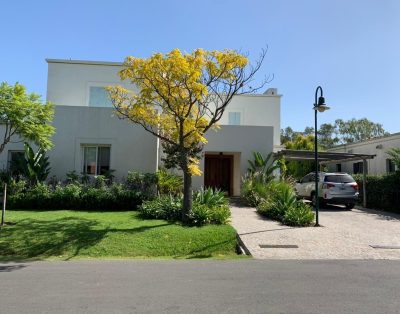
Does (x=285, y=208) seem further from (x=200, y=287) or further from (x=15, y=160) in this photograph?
(x=15, y=160)

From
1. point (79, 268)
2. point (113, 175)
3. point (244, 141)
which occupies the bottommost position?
point (79, 268)

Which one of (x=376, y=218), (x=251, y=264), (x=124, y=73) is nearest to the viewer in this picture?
(x=251, y=264)

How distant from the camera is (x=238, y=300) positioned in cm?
591

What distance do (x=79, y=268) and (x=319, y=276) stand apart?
473 centimetres

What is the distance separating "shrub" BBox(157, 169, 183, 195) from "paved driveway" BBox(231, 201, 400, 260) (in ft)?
9.21

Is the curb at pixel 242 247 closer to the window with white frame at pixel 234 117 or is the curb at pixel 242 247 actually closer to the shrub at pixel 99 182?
the shrub at pixel 99 182

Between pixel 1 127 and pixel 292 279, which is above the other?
pixel 1 127

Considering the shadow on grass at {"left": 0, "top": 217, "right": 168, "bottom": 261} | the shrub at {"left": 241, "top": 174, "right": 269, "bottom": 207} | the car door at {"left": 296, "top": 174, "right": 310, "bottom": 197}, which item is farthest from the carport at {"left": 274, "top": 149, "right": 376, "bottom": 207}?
the shadow on grass at {"left": 0, "top": 217, "right": 168, "bottom": 261}

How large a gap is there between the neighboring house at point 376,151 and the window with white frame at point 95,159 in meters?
15.8

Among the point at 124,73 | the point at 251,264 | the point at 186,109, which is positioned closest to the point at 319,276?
the point at 251,264

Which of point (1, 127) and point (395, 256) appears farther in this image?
point (1, 127)

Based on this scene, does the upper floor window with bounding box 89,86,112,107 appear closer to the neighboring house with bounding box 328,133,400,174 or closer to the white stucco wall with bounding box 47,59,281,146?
the white stucco wall with bounding box 47,59,281,146

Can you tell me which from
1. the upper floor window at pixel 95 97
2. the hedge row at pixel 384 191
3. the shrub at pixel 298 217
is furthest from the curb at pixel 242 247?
the upper floor window at pixel 95 97

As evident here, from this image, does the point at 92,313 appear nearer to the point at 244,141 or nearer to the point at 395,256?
the point at 395,256
